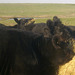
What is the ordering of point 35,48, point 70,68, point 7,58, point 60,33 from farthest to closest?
1. point 70,68
2. point 35,48
3. point 7,58
4. point 60,33

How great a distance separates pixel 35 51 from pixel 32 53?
0.10m

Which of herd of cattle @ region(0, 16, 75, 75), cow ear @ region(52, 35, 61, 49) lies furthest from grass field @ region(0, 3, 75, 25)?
cow ear @ region(52, 35, 61, 49)

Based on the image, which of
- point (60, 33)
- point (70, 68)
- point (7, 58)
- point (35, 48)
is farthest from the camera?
point (70, 68)

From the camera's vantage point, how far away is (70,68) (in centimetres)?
600

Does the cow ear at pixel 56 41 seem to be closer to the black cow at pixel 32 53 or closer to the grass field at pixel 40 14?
the black cow at pixel 32 53

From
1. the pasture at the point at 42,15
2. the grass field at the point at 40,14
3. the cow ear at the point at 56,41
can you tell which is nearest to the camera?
the cow ear at the point at 56,41

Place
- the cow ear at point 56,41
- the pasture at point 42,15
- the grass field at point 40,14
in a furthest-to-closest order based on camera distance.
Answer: the grass field at point 40,14 → the pasture at point 42,15 → the cow ear at point 56,41

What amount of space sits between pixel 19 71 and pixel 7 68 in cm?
20

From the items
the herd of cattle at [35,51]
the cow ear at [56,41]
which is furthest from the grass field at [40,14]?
the cow ear at [56,41]

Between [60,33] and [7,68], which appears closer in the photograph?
[60,33]

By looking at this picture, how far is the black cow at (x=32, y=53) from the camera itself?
2469mm

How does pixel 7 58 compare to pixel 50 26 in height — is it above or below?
below

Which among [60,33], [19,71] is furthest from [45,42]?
[19,71]

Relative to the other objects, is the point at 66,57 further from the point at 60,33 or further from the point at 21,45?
the point at 21,45
